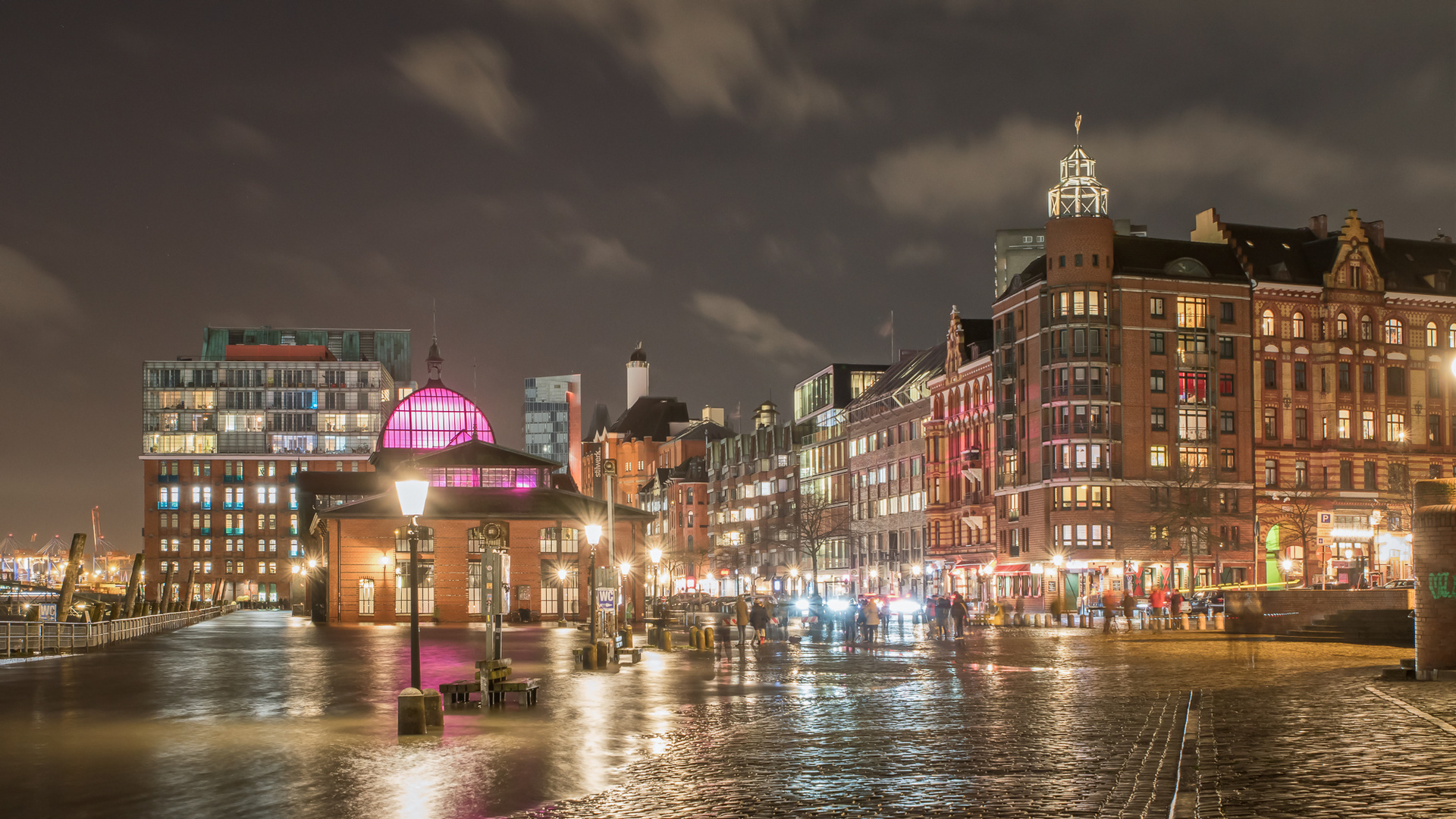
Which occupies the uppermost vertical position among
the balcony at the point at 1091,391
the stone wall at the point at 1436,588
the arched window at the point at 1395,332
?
the arched window at the point at 1395,332

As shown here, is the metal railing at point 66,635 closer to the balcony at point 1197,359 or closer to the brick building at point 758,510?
the balcony at point 1197,359

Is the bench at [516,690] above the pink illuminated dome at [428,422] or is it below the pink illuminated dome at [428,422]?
below

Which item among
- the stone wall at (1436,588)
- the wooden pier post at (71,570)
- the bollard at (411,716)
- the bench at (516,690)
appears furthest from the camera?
the wooden pier post at (71,570)

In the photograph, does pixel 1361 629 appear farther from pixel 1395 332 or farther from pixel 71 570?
pixel 1395 332

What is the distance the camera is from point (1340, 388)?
99.5 m

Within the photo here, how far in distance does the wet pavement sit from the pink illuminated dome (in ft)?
308

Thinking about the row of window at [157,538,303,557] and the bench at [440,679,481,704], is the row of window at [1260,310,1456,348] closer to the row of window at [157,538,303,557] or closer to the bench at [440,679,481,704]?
the bench at [440,679,481,704]

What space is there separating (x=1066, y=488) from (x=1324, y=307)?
2352 cm

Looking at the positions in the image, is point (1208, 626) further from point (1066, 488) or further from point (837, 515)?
point (837, 515)

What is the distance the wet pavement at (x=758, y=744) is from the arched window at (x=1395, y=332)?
73254 millimetres

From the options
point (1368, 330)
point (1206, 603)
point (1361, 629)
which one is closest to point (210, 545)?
point (1368, 330)

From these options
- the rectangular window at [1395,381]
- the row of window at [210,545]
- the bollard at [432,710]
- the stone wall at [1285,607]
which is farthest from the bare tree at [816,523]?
the bollard at [432,710]

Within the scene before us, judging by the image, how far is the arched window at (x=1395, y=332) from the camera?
100625mm

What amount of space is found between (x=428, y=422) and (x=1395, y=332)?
7960 centimetres
